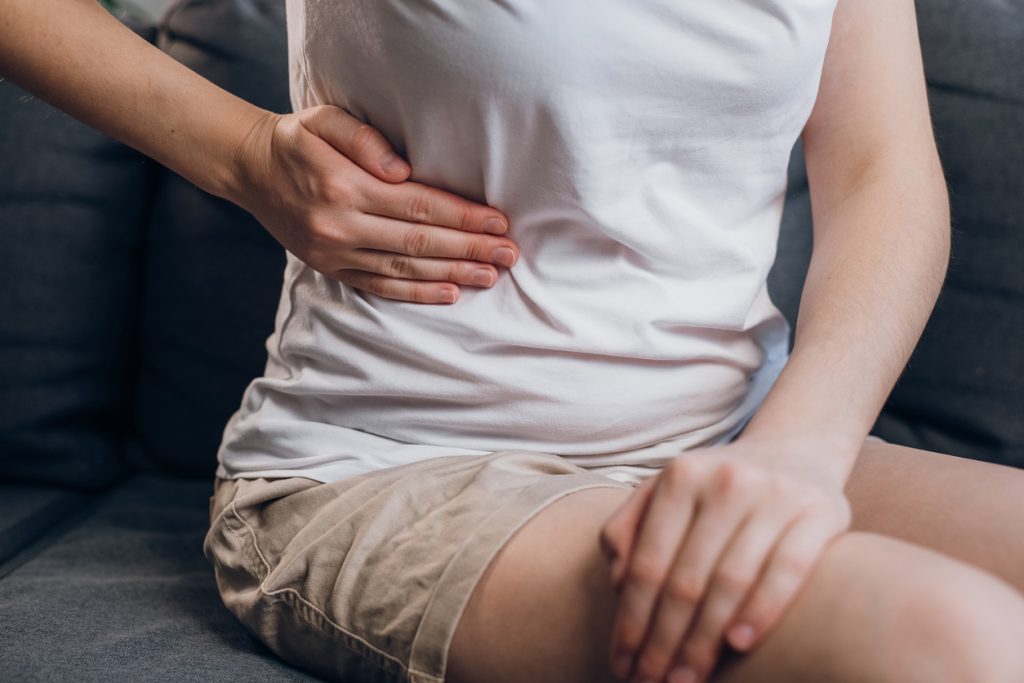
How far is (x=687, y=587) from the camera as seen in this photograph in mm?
435

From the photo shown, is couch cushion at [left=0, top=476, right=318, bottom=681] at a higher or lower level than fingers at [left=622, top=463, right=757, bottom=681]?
lower

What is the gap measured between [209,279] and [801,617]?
91 centimetres

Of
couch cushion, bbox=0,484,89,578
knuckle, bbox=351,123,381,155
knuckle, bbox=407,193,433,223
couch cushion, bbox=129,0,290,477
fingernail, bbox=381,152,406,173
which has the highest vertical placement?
knuckle, bbox=351,123,381,155

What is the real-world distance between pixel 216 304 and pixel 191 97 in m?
0.45

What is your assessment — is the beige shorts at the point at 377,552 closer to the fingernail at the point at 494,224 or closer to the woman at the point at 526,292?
the woman at the point at 526,292

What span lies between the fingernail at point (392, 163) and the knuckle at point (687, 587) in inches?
14.6

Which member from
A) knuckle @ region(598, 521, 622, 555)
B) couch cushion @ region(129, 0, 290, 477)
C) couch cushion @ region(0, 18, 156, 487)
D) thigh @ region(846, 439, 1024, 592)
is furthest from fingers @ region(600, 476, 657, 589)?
couch cushion @ region(0, 18, 156, 487)

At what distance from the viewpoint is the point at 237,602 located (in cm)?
69

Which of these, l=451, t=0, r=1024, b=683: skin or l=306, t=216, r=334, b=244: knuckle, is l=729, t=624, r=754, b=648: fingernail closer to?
l=451, t=0, r=1024, b=683: skin

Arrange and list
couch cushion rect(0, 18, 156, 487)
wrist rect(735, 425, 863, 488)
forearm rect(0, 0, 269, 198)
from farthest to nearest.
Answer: couch cushion rect(0, 18, 156, 487)
forearm rect(0, 0, 269, 198)
wrist rect(735, 425, 863, 488)

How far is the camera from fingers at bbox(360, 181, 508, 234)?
0.67 metres

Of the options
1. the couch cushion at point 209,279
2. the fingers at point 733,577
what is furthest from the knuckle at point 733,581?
the couch cushion at point 209,279

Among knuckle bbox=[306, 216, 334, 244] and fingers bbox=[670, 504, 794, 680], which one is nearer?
fingers bbox=[670, 504, 794, 680]

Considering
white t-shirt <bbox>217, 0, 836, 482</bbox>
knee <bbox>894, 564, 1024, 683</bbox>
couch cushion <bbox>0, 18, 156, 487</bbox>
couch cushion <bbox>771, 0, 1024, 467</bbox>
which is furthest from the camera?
couch cushion <bbox>0, 18, 156, 487</bbox>
